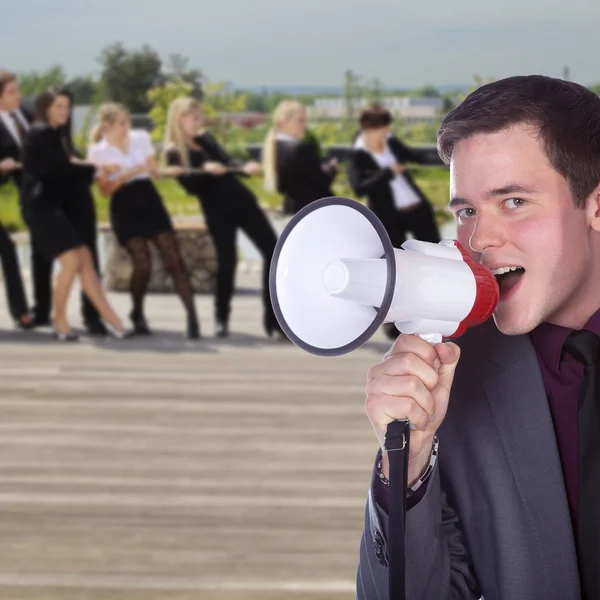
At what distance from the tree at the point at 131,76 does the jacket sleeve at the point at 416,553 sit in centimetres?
1189

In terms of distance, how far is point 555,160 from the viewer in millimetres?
1534

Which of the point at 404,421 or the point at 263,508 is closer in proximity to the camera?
the point at 404,421

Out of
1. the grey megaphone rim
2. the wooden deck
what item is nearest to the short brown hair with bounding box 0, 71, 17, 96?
the wooden deck

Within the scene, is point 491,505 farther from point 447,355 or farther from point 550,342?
point 447,355

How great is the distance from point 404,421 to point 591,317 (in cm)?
42

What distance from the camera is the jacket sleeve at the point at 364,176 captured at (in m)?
7.05

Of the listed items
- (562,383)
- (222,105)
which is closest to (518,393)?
(562,383)

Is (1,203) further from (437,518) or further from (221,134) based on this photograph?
(437,518)

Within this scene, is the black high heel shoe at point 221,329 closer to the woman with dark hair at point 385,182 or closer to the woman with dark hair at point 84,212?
the woman with dark hair at point 84,212

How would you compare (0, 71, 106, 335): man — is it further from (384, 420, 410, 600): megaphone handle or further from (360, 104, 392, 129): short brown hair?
(384, 420, 410, 600): megaphone handle

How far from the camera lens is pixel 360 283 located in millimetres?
1245

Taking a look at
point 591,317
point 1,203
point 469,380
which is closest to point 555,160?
point 591,317

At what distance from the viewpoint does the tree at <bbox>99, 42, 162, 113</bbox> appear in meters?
13.2

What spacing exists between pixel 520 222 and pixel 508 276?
0.22ft
